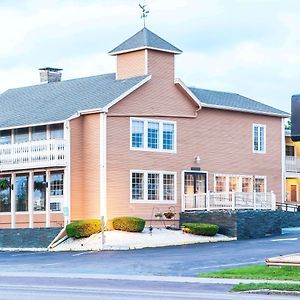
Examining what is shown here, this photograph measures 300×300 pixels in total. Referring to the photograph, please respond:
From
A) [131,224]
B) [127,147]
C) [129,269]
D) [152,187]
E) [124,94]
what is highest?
[124,94]

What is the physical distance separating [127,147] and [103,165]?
184 cm

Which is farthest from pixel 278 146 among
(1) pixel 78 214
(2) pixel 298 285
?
(2) pixel 298 285

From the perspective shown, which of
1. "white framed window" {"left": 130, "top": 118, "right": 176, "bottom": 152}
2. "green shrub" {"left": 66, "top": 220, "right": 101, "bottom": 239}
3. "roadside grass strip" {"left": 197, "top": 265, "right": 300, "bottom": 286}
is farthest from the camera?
"white framed window" {"left": 130, "top": 118, "right": 176, "bottom": 152}

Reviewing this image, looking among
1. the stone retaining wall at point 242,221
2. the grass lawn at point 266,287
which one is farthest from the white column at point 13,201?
the grass lawn at point 266,287

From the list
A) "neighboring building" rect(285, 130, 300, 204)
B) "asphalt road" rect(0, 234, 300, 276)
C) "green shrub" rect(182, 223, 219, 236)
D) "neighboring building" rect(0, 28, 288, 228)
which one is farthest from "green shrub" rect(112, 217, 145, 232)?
"neighboring building" rect(285, 130, 300, 204)

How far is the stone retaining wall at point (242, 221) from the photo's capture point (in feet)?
141

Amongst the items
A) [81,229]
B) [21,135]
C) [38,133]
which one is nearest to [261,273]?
[81,229]

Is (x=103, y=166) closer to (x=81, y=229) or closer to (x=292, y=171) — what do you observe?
(x=81, y=229)

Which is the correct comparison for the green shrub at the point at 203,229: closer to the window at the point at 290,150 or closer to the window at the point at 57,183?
the window at the point at 57,183

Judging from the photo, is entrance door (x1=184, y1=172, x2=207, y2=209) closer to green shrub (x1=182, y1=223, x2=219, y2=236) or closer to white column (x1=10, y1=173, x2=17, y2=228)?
green shrub (x1=182, y1=223, x2=219, y2=236)

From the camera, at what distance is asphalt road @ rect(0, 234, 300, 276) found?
30.3m

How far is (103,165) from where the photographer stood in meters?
43.8

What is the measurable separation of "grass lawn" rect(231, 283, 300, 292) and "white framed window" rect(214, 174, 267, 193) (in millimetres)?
26151

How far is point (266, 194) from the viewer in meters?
47.0
